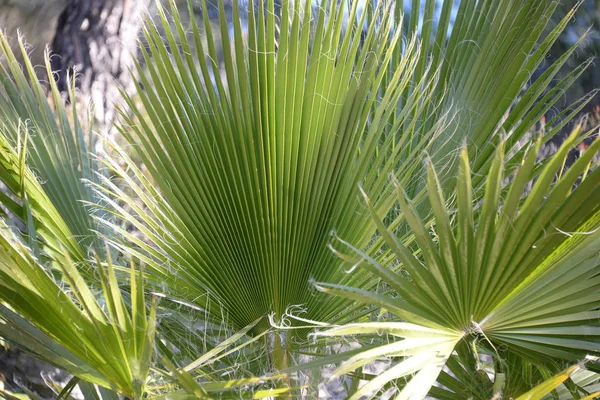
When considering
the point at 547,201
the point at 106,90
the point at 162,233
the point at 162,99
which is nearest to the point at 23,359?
the point at 106,90

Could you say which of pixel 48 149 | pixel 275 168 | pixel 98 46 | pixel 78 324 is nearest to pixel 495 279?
pixel 275 168

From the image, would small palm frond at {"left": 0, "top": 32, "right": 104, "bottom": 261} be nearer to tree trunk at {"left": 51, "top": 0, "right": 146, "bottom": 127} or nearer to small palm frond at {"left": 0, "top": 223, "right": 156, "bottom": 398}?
small palm frond at {"left": 0, "top": 223, "right": 156, "bottom": 398}

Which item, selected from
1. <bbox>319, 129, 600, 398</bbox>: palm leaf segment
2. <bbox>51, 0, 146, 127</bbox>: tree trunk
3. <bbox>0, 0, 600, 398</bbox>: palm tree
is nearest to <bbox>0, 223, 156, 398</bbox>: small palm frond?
<bbox>0, 0, 600, 398</bbox>: palm tree

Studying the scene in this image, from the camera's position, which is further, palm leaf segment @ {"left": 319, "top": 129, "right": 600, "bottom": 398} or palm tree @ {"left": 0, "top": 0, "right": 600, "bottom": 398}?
palm tree @ {"left": 0, "top": 0, "right": 600, "bottom": 398}

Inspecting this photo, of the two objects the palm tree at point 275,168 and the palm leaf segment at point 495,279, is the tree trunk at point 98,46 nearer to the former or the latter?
the palm tree at point 275,168

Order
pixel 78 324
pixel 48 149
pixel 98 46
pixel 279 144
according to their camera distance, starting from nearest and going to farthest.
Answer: pixel 78 324 < pixel 279 144 < pixel 48 149 < pixel 98 46

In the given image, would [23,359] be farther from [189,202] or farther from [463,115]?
→ [463,115]

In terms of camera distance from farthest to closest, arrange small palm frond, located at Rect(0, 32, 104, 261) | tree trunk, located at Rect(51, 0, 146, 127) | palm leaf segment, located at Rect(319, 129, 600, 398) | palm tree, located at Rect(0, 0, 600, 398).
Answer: tree trunk, located at Rect(51, 0, 146, 127), small palm frond, located at Rect(0, 32, 104, 261), palm tree, located at Rect(0, 0, 600, 398), palm leaf segment, located at Rect(319, 129, 600, 398)

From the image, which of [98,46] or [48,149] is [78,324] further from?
[98,46]
